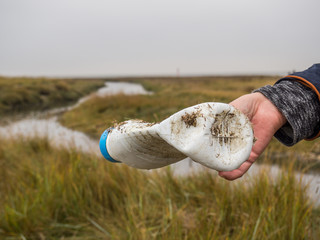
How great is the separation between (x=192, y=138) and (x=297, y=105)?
66cm

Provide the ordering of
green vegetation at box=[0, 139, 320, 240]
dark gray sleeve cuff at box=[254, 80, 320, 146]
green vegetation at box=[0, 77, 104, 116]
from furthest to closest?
green vegetation at box=[0, 77, 104, 116], green vegetation at box=[0, 139, 320, 240], dark gray sleeve cuff at box=[254, 80, 320, 146]

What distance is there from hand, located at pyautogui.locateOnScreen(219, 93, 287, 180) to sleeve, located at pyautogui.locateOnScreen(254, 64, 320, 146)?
0.11 feet

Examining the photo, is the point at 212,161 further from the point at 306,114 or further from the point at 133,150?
the point at 306,114

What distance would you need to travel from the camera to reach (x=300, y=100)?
123cm

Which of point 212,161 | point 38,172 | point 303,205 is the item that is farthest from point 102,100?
point 212,161

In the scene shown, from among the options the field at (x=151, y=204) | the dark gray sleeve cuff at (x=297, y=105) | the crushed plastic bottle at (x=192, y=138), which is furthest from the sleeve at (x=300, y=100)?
the field at (x=151, y=204)

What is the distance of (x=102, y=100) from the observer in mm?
11031

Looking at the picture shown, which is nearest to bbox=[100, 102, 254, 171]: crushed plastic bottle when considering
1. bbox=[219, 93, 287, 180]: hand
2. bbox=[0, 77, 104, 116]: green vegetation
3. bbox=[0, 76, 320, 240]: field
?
bbox=[219, 93, 287, 180]: hand

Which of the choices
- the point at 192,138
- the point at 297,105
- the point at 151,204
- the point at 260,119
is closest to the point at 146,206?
the point at 151,204

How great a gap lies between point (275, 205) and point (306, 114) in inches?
52.9

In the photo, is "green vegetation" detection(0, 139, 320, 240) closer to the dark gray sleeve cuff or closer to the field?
the field

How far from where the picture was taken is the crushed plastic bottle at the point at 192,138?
34.2 inches

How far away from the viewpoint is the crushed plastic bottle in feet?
2.85

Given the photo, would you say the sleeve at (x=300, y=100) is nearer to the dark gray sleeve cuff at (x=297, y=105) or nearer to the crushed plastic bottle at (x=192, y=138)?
the dark gray sleeve cuff at (x=297, y=105)
